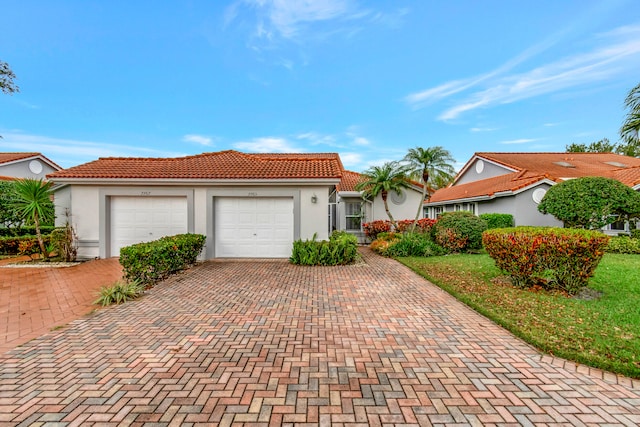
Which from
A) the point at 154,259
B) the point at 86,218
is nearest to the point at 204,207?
the point at 154,259

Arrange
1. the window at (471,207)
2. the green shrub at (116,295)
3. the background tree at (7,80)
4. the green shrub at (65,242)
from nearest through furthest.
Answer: the green shrub at (116,295), the green shrub at (65,242), the background tree at (7,80), the window at (471,207)

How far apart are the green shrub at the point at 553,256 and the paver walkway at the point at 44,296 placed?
9114 mm

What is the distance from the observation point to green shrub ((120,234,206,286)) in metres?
6.42

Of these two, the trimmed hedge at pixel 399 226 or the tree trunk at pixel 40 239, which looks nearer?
the tree trunk at pixel 40 239

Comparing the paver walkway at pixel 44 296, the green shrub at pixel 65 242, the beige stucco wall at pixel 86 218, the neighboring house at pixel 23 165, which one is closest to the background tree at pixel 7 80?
the beige stucco wall at pixel 86 218

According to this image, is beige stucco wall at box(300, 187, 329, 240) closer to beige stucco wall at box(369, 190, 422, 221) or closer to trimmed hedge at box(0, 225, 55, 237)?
beige stucco wall at box(369, 190, 422, 221)

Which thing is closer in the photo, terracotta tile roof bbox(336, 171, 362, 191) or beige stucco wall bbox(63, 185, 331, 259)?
beige stucco wall bbox(63, 185, 331, 259)

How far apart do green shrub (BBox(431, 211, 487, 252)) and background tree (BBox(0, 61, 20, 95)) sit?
19.7 metres

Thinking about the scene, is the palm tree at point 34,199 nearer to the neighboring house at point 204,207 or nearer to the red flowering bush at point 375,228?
the neighboring house at point 204,207

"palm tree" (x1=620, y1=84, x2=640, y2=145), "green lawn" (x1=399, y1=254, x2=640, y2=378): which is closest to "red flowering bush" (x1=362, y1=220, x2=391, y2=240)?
"green lawn" (x1=399, y1=254, x2=640, y2=378)

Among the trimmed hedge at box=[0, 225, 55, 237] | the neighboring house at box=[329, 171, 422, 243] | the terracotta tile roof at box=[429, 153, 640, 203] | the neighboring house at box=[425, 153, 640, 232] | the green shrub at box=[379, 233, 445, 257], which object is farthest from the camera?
the neighboring house at box=[329, 171, 422, 243]

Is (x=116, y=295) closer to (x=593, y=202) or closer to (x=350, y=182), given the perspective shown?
(x=350, y=182)

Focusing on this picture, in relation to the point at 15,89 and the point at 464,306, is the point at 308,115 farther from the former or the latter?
Result: the point at 464,306

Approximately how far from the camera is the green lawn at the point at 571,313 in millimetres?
3434
